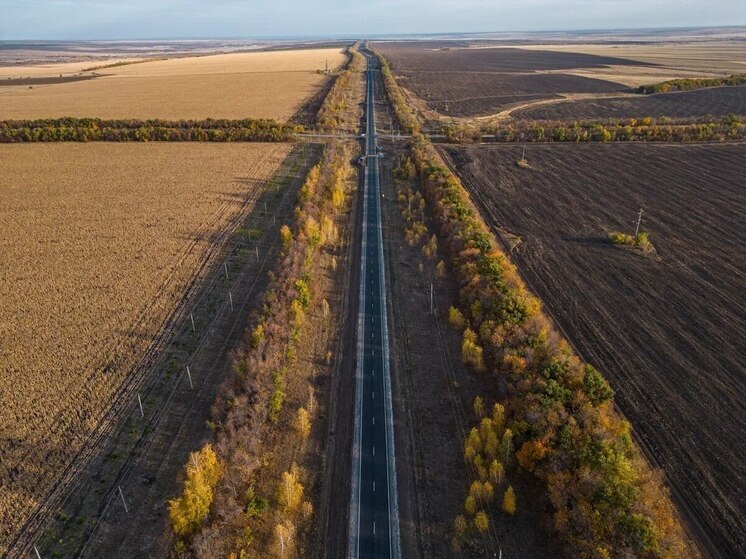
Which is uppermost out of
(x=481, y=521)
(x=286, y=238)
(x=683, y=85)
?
(x=683, y=85)

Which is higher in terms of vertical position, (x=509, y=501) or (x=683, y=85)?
(x=683, y=85)

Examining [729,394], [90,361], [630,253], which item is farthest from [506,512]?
[630,253]

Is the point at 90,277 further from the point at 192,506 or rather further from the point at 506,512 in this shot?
the point at 506,512

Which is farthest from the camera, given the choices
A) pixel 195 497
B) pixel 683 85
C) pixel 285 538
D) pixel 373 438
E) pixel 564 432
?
pixel 683 85

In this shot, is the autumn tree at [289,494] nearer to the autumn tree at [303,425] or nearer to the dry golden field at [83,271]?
the autumn tree at [303,425]

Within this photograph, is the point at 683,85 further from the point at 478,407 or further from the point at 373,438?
the point at 373,438

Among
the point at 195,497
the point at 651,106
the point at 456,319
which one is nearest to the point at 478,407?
the point at 456,319

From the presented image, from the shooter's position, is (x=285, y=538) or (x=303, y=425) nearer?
(x=285, y=538)
